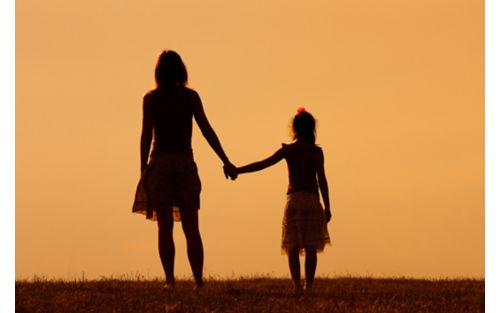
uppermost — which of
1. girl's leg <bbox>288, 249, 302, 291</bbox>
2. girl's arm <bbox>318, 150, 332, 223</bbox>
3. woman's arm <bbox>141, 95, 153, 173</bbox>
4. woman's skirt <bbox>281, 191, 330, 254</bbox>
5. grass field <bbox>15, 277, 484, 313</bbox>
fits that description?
woman's arm <bbox>141, 95, 153, 173</bbox>

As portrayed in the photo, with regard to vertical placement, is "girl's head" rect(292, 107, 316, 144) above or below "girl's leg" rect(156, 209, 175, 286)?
above

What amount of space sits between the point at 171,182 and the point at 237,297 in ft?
5.60

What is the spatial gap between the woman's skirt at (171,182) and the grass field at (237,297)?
43.2 inches

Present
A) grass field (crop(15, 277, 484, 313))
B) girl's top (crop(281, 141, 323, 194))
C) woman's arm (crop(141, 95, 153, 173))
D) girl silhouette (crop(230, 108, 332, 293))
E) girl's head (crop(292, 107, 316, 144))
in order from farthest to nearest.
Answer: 1. girl's head (crop(292, 107, 316, 144))
2. girl's top (crop(281, 141, 323, 194))
3. girl silhouette (crop(230, 108, 332, 293))
4. woman's arm (crop(141, 95, 153, 173))
5. grass field (crop(15, 277, 484, 313))

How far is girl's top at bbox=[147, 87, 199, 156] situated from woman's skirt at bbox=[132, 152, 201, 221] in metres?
0.11

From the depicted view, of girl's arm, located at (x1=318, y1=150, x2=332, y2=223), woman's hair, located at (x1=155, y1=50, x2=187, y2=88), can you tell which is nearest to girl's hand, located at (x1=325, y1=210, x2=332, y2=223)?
girl's arm, located at (x1=318, y1=150, x2=332, y2=223)

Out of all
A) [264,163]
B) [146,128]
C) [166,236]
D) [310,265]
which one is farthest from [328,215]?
[146,128]

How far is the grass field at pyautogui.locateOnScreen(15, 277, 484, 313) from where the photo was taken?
1334 centimetres

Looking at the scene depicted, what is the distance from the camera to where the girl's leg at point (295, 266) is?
606 inches

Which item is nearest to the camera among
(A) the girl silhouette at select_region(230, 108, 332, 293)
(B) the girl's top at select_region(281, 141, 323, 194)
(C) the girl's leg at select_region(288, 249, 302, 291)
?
(C) the girl's leg at select_region(288, 249, 302, 291)

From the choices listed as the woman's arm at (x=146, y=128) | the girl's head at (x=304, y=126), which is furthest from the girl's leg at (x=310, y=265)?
the woman's arm at (x=146, y=128)

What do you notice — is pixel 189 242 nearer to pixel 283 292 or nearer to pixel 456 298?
pixel 283 292

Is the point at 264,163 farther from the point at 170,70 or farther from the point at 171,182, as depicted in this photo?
the point at 170,70

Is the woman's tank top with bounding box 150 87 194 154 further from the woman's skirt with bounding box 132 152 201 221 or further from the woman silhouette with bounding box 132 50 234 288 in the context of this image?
the woman's skirt with bounding box 132 152 201 221
